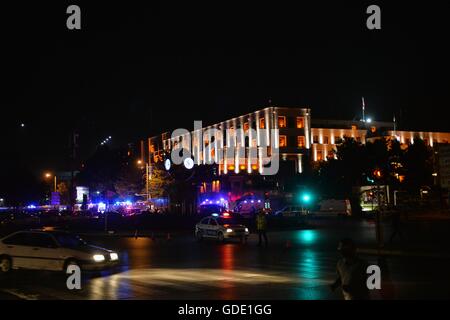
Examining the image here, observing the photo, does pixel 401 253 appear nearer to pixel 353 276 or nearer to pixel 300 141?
pixel 353 276

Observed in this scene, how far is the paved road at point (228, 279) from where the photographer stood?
13.5m

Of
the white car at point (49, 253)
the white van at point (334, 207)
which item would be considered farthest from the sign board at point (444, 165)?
the white van at point (334, 207)

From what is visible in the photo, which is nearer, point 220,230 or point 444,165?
point 444,165

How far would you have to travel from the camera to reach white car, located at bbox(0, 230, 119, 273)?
1762 cm

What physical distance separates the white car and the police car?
574 inches

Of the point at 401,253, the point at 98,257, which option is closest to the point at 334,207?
the point at 401,253

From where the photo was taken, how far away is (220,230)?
3309 cm

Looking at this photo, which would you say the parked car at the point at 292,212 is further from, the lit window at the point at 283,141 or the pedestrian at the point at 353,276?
the pedestrian at the point at 353,276

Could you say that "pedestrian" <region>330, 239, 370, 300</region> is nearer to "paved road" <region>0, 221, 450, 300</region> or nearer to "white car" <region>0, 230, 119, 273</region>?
"paved road" <region>0, 221, 450, 300</region>

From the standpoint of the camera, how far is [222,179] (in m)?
99.6

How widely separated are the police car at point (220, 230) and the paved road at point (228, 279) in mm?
7151

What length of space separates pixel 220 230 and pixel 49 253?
1615 centimetres

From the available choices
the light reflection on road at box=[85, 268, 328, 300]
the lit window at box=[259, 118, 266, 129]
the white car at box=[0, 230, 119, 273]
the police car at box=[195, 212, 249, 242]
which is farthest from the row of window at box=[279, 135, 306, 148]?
the white car at box=[0, 230, 119, 273]
